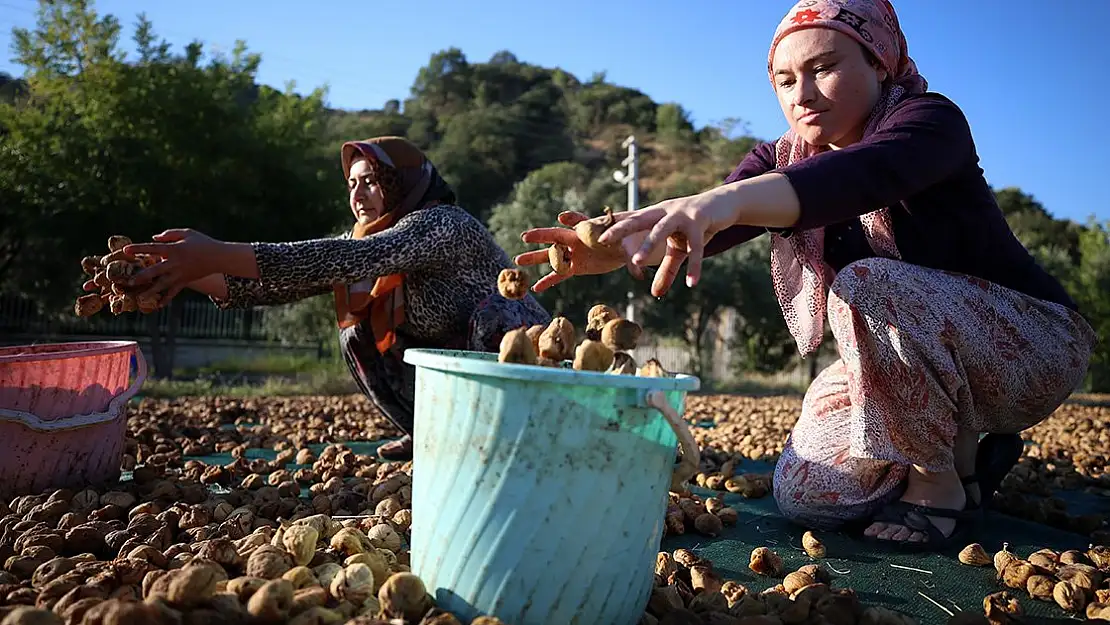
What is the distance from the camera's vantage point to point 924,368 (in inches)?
70.5

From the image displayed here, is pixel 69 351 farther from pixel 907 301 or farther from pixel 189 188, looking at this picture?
pixel 189 188

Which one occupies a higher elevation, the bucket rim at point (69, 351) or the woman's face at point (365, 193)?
the woman's face at point (365, 193)

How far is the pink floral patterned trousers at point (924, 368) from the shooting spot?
179cm

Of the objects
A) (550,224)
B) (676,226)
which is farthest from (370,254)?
(550,224)

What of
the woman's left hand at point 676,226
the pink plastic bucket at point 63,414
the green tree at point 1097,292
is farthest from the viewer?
the green tree at point 1097,292

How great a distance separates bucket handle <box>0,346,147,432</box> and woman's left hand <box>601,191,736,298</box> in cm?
152

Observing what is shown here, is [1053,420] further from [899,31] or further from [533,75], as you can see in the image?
[533,75]

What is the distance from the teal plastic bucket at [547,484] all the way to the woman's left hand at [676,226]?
196mm

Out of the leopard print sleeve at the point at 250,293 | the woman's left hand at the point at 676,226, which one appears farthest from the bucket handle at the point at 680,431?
the leopard print sleeve at the point at 250,293

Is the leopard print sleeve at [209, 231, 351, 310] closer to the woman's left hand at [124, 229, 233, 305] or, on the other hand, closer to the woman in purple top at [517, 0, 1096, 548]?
the woman's left hand at [124, 229, 233, 305]

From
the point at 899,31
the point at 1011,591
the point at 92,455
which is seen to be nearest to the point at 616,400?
the point at 1011,591

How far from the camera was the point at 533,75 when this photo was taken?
234 ft

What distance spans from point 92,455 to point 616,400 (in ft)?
5.64

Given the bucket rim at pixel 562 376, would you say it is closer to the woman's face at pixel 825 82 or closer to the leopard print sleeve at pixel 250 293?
the woman's face at pixel 825 82
